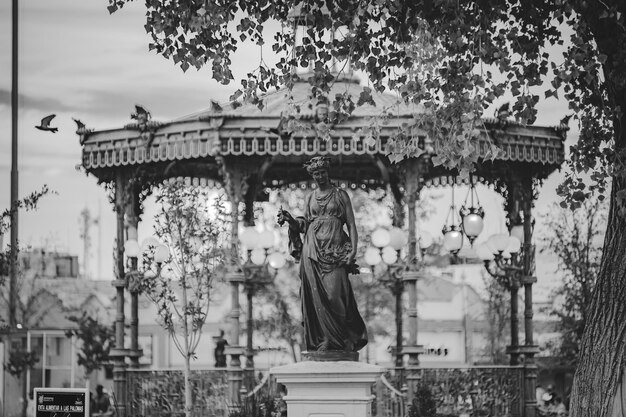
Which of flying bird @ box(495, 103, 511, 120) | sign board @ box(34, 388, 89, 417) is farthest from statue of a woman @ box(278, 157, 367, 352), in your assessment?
flying bird @ box(495, 103, 511, 120)

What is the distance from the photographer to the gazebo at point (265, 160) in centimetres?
2342

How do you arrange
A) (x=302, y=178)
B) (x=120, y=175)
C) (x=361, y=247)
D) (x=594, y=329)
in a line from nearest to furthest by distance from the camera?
1. (x=594, y=329)
2. (x=120, y=175)
3. (x=302, y=178)
4. (x=361, y=247)

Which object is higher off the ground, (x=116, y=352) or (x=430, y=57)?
(x=430, y=57)

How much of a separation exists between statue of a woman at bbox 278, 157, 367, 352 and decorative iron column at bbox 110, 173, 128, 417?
8763mm

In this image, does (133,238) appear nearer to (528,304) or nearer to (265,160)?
(265,160)

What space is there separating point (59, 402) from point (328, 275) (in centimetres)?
418

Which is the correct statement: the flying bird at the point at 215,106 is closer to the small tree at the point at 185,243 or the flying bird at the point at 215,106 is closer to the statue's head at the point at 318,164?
the small tree at the point at 185,243

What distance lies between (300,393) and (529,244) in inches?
430

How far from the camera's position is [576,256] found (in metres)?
35.1

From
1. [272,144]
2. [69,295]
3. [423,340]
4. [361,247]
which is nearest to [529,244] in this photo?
[272,144]

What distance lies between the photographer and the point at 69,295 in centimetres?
4872

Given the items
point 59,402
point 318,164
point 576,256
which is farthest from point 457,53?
point 576,256

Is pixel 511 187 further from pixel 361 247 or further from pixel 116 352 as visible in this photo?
pixel 361 247

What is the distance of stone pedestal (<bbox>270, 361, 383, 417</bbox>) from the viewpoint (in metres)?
15.5
